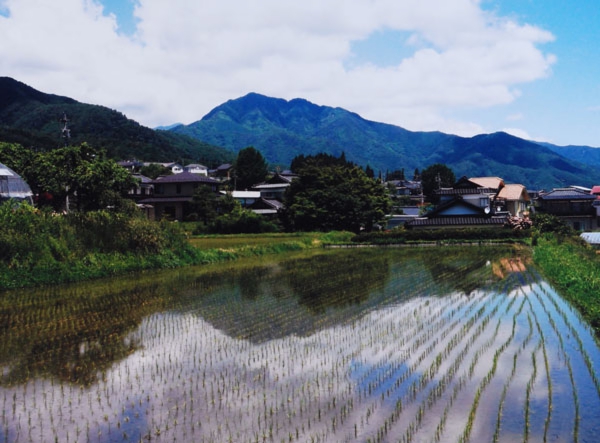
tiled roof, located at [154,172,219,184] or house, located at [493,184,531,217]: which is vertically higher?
tiled roof, located at [154,172,219,184]

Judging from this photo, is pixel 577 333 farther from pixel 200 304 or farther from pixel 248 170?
pixel 248 170

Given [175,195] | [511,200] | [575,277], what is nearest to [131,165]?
[175,195]

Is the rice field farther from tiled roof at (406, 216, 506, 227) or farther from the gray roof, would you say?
tiled roof at (406, 216, 506, 227)

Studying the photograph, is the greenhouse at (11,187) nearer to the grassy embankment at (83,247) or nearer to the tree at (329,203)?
the grassy embankment at (83,247)

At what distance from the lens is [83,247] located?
71.8 feet

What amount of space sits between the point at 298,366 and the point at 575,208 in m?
44.0

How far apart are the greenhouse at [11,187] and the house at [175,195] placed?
63.8 ft

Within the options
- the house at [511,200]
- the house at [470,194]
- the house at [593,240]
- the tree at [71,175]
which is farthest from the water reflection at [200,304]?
the house at [511,200]

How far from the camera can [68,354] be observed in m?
10.1

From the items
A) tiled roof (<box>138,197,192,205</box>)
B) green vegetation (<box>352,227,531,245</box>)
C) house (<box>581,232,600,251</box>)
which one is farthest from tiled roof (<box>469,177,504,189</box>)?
tiled roof (<box>138,197,192,205</box>)

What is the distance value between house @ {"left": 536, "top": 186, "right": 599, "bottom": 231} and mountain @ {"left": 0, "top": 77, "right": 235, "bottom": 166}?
77.1 metres

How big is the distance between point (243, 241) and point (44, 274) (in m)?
18.3

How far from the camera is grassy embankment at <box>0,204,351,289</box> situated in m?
18.8

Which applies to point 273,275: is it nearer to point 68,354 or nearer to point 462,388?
point 68,354
